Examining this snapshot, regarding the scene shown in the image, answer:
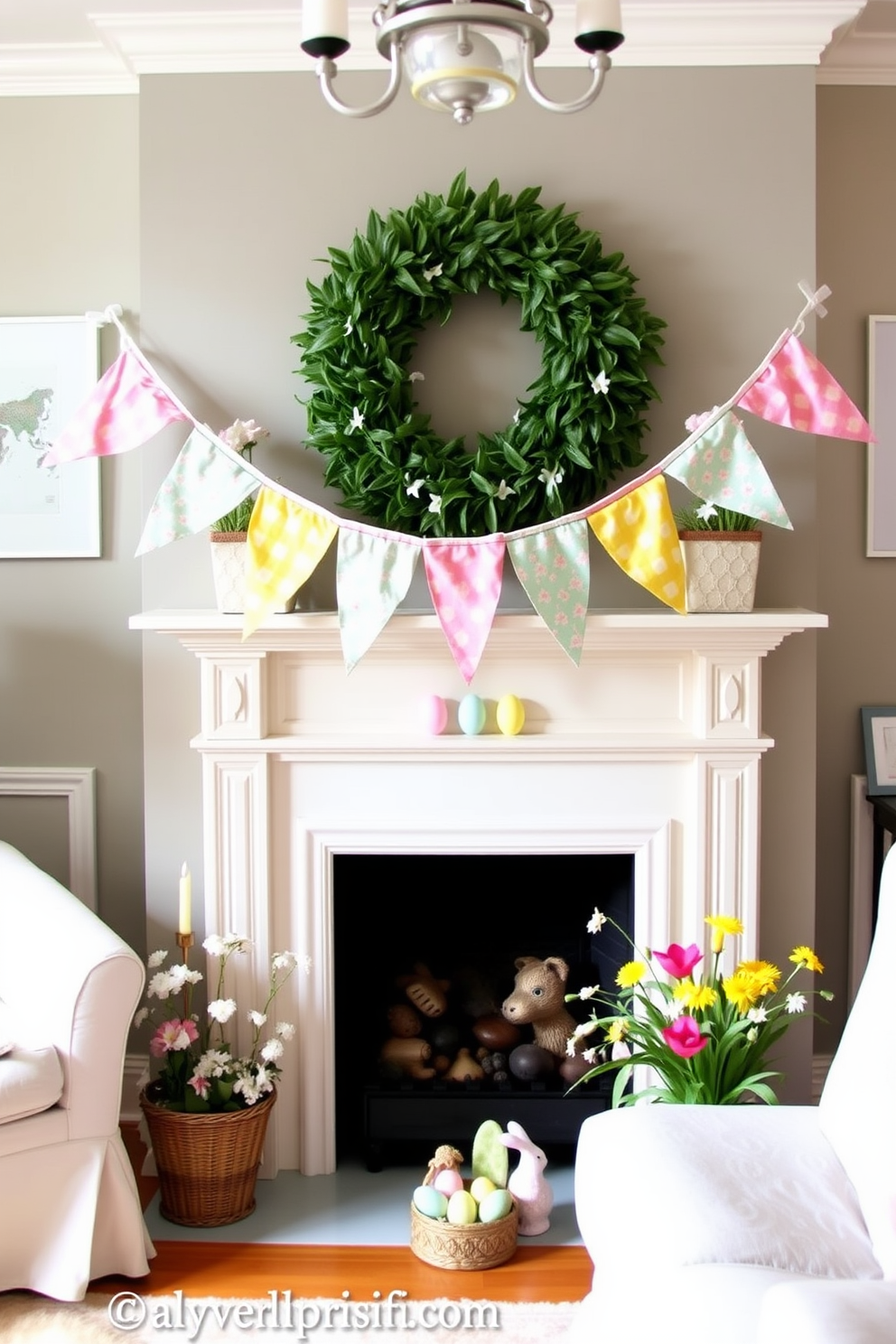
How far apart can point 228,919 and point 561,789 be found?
79 centimetres

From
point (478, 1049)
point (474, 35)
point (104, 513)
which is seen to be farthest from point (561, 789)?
point (474, 35)

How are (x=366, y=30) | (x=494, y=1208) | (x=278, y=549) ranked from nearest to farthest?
(x=494, y=1208), (x=278, y=549), (x=366, y=30)

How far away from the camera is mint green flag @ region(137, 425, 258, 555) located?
267 cm

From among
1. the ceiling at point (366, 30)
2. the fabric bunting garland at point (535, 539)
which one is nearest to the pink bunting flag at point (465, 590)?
the fabric bunting garland at point (535, 539)

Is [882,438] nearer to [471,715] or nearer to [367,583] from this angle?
[471,715]

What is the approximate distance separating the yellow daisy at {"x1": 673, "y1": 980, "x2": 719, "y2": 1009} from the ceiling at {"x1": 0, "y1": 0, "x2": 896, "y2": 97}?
195cm

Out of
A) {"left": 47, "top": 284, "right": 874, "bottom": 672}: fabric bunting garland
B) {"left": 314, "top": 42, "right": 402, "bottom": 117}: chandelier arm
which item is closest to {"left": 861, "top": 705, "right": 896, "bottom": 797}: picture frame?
{"left": 47, "top": 284, "right": 874, "bottom": 672}: fabric bunting garland

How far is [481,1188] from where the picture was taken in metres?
2.59

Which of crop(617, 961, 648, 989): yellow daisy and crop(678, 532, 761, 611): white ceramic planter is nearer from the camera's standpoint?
crop(617, 961, 648, 989): yellow daisy

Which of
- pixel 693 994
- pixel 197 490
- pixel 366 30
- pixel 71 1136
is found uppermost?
pixel 366 30

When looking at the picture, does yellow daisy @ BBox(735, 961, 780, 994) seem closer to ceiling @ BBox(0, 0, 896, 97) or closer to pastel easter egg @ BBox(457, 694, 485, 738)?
pastel easter egg @ BBox(457, 694, 485, 738)

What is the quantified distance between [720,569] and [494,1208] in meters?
1.36

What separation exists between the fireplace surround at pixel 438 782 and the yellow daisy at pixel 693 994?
466 mm

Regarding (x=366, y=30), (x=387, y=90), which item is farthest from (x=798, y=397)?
(x=387, y=90)
